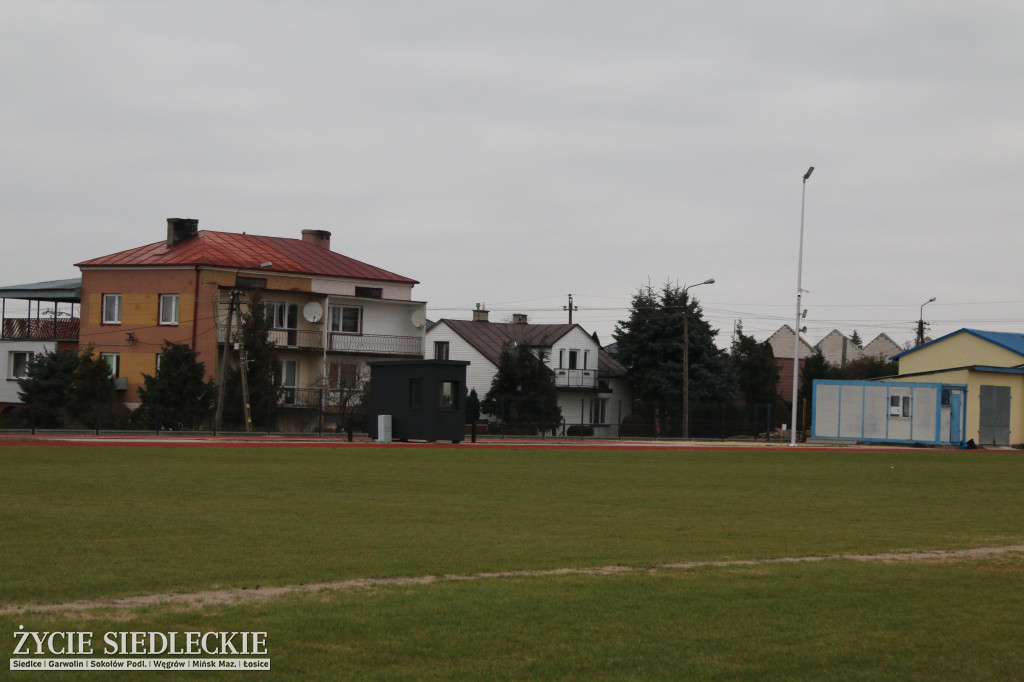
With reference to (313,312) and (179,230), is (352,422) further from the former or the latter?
(179,230)

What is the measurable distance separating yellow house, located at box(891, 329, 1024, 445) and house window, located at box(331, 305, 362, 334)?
1181 inches

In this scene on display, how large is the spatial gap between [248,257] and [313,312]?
469 centimetres

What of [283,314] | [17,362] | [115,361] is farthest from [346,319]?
[17,362]

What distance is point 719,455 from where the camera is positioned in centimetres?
4125

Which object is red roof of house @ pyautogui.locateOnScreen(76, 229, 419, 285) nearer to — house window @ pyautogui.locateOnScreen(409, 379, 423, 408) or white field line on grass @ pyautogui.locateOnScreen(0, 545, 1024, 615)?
house window @ pyautogui.locateOnScreen(409, 379, 423, 408)

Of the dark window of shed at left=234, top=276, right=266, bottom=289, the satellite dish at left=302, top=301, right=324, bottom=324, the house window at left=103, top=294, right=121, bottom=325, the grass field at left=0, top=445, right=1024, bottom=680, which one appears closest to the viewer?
the grass field at left=0, top=445, right=1024, bottom=680

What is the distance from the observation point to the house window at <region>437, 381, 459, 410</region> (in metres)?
42.3

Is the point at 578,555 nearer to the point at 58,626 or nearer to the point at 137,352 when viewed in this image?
the point at 58,626

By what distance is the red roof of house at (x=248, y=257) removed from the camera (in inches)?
2405

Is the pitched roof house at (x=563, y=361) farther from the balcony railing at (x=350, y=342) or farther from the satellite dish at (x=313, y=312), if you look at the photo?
the satellite dish at (x=313, y=312)

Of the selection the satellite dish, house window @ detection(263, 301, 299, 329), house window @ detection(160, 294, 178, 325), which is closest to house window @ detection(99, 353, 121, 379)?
house window @ detection(160, 294, 178, 325)

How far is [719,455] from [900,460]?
20.3 ft

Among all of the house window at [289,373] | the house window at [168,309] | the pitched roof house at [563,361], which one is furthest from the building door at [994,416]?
the house window at [168,309]

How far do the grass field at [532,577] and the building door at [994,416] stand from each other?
3318cm
